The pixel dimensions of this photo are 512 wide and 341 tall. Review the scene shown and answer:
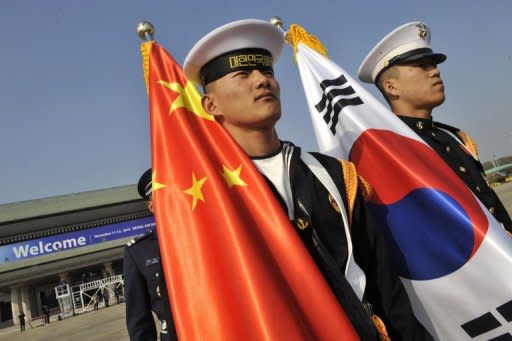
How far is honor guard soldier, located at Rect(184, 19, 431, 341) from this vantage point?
4.22ft

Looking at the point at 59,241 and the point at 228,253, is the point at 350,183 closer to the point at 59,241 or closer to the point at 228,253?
the point at 228,253

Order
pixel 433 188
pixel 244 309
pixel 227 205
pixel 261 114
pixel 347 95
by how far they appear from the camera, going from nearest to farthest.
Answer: pixel 244 309 → pixel 227 205 → pixel 261 114 → pixel 433 188 → pixel 347 95

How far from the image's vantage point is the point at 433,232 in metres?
1.73

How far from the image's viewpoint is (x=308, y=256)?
1163 mm

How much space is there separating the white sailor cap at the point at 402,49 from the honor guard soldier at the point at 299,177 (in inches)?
35.9

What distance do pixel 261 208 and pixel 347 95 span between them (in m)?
1.22

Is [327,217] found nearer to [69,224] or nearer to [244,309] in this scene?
[244,309]

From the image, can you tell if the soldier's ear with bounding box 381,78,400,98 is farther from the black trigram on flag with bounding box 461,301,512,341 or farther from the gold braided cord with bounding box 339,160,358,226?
the black trigram on flag with bounding box 461,301,512,341

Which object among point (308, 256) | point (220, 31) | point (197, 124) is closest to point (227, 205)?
point (308, 256)

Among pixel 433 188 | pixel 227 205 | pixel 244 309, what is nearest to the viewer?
pixel 244 309

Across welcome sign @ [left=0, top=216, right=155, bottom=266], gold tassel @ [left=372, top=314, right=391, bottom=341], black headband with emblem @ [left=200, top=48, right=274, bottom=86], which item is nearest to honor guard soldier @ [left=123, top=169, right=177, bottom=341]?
black headband with emblem @ [left=200, top=48, right=274, bottom=86]

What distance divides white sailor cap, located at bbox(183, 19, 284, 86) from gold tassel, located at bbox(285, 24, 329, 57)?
0.93 m

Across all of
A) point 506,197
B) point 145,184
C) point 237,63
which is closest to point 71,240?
point 145,184

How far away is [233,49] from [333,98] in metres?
0.93
